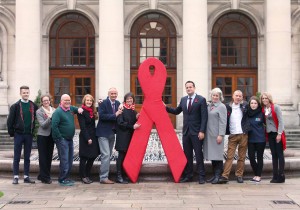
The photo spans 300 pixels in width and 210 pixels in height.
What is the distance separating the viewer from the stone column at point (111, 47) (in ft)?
84.2

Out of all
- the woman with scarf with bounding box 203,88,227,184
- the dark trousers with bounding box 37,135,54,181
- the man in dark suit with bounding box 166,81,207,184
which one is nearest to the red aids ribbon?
the man in dark suit with bounding box 166,81,207,184

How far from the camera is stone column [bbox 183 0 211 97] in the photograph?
Answer: 83.8 ft

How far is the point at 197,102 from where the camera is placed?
1188 cm

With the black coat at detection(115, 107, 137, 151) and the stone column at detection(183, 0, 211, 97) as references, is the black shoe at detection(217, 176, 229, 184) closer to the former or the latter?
the black coat at detection(115, 107, 137, 151)

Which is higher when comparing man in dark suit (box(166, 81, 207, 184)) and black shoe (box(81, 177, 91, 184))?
man in dark suit (box(166, 81, 207, 184))

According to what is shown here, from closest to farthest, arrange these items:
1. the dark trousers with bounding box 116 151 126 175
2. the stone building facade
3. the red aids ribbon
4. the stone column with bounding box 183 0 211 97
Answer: the dark trousers with bounding box 116 151 126 175, the red aids ribbon, the stone column with bounding box 183 0 211 97, the stone building facade

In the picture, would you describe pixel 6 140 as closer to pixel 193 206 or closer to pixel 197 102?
pixel 197 102

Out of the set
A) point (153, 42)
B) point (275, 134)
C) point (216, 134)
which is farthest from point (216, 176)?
point (153, 42)

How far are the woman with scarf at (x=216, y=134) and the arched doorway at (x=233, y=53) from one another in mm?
17241

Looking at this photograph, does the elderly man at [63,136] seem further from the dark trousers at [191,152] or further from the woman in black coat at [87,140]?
the dark trousers at [191,152]

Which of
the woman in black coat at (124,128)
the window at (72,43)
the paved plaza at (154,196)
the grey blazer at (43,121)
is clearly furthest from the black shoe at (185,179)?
the window at (72,43)

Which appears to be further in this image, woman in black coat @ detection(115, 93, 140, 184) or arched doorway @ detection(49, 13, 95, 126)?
arched doorway @ detection(49, 13, 95, 126)

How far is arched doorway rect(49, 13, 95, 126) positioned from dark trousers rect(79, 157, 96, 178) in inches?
670

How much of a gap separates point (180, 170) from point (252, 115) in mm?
2047
